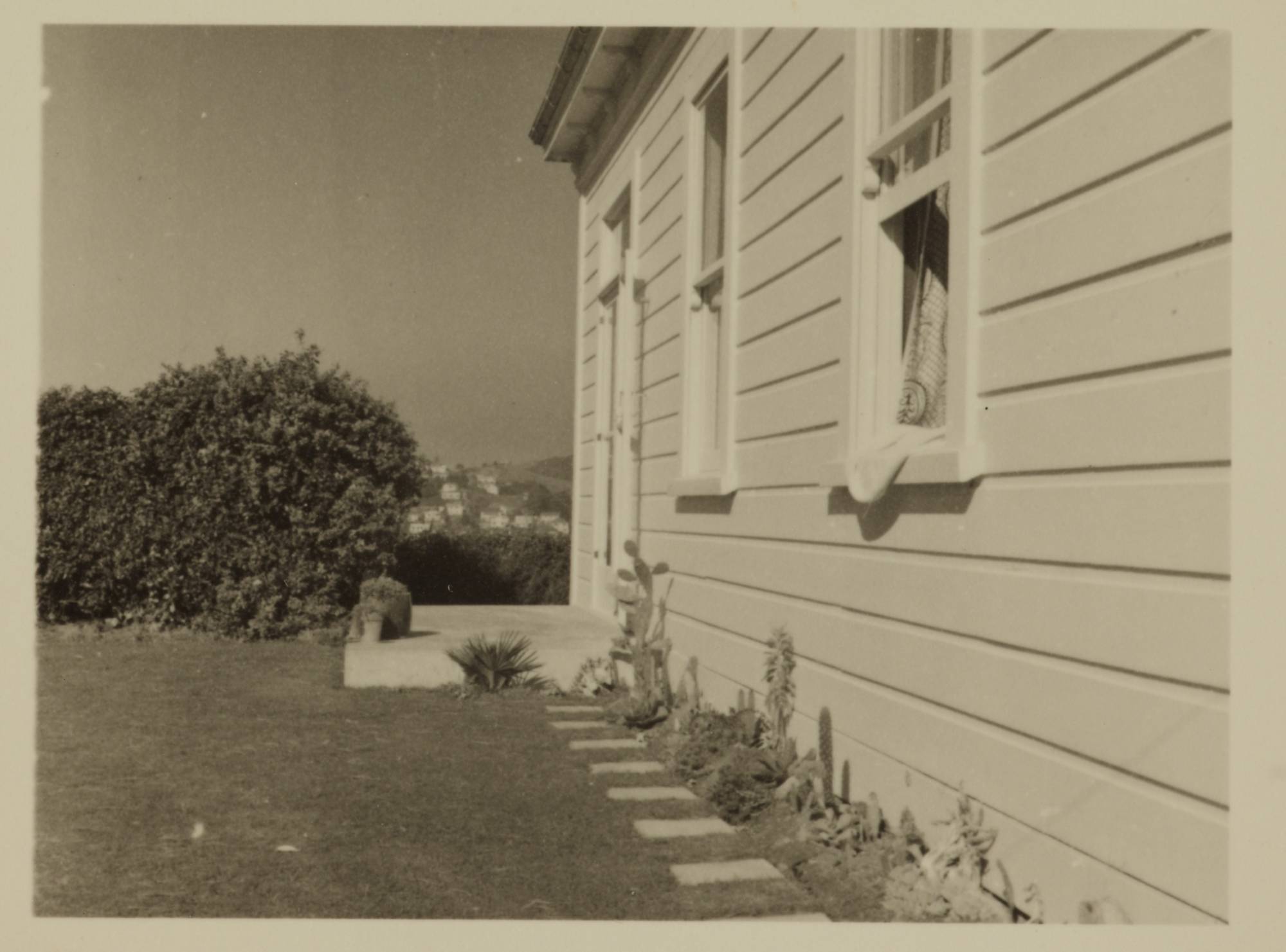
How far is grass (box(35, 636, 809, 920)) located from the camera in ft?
11.4

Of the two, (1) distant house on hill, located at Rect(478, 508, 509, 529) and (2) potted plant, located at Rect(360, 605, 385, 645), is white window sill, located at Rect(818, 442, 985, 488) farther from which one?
(1) distant house on hill, located at Rect(478, 508, 509, 529)

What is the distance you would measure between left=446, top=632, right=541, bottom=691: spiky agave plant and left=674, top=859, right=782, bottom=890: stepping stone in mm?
3642

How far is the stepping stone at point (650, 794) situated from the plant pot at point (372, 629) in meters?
3.21

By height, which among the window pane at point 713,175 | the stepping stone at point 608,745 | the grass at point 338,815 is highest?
the window pane at point 713,175

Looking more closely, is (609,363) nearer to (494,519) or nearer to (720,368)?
(720,368)

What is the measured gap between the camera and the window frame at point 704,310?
216 inches

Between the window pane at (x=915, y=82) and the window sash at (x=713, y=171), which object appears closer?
the window pane at (x=915, y=82)

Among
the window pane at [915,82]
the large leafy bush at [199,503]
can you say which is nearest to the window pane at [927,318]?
the window pane at [915,82]

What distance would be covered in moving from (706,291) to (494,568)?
6.51 meters

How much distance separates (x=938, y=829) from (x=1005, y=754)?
0.45 meters

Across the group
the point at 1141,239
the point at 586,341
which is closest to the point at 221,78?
the point at 1141,239

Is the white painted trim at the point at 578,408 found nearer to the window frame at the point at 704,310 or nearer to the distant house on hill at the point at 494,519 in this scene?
the distant house on hill at the point at 494,519

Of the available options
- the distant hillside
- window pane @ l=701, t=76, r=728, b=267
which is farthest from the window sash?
the distant hillside

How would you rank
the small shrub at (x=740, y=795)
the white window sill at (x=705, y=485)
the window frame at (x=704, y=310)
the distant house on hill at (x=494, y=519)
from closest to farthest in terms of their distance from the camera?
the small shrub at (x=740, y=795)
the white window sill at (x=705, y=485)
the window frame at (x=704, y=310)
the distant house on hill at (x=494, y=519)
